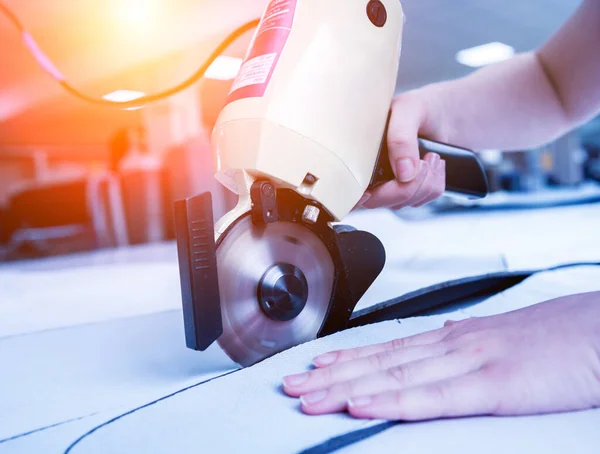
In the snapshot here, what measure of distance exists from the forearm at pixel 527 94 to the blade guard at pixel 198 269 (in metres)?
0.44

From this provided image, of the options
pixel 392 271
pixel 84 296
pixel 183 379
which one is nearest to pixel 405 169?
pixel 183 379

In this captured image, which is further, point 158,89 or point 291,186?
point 158,89

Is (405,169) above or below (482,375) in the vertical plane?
above

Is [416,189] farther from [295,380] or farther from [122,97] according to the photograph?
[122,97]

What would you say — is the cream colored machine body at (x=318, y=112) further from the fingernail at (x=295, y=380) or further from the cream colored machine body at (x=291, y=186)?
the fingernail at (x=295, y=380)

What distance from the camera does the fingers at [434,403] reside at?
349 millimetres

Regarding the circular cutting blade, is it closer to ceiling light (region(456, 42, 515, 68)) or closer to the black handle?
the black handle

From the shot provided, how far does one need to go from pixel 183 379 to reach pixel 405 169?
1.25 feet

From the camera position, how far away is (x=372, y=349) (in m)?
0.46

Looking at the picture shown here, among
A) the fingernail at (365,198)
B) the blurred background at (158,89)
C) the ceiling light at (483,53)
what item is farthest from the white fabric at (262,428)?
the ceiling light at (483,53)

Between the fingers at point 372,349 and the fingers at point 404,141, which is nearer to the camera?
the fingers at point 372,349

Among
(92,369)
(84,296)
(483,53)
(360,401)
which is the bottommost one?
(84,296)

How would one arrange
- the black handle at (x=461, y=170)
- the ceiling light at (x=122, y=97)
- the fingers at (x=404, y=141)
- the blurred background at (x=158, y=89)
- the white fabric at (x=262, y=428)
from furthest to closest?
the blurred background at (x=158, y=89)
the ceiling light at (x=122, y=97)
the black handle at (x=461, y=170)
the fingers at (x=404, y=141)
the white fabric at (x=262, y=428)

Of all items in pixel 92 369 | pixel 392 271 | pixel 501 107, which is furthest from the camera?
pixel 392 271
